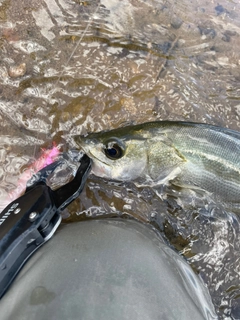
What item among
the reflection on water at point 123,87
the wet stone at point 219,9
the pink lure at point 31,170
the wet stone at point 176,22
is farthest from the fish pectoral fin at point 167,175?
the wet stone at point 219,9

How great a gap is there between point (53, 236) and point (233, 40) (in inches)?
107

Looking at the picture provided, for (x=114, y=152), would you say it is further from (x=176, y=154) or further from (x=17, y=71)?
(x=17, y=71)

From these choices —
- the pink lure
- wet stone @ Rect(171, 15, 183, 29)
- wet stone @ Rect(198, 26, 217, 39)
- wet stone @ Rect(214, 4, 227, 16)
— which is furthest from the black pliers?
wet stone @ Rect(214, 4, 227, 16)

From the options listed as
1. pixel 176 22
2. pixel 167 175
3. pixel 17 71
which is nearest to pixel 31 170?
pixel 17 71

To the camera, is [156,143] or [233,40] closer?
[156,143]

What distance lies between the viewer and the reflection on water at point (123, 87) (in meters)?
2.64

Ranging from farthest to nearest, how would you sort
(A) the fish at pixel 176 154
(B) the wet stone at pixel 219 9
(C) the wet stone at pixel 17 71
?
(B) the wet stone at pixel 219 9 → (C) the wet stone at pixel 17 71 → (A) the fish at pixel 176 154

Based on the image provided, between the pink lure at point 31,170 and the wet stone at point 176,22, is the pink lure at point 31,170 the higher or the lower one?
the lower one

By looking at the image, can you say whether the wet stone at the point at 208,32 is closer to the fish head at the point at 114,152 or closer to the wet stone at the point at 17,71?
the fish head at the point at 114,152

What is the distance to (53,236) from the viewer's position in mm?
2025

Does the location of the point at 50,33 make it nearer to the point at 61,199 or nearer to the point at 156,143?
the point at 156,143

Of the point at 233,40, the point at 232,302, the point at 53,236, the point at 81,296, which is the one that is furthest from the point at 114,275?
the point at 233,40

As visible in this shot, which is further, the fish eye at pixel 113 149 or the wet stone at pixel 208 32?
the wet stone at pixel 208 32

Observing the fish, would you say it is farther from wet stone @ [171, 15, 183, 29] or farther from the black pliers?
wet stone @ [171, 15, 183, 29]
